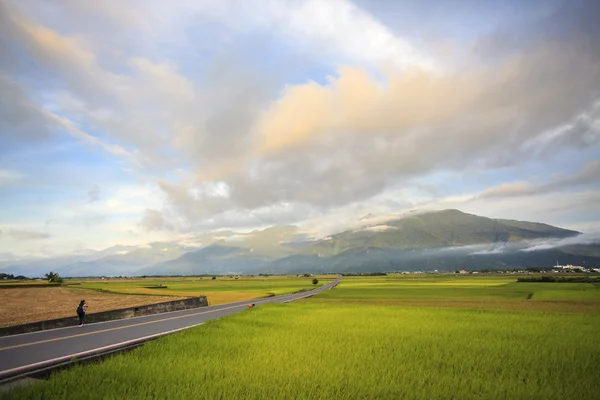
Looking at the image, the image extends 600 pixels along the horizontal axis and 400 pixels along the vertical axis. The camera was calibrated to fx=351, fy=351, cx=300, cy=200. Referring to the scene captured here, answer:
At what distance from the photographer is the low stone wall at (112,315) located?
18717 millimetres

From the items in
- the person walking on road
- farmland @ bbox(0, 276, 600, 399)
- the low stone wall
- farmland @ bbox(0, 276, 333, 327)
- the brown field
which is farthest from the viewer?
the brown field

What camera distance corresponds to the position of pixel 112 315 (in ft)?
84.4

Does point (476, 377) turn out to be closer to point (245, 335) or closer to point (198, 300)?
point (245, 335)

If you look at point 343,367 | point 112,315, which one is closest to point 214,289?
point 112,315

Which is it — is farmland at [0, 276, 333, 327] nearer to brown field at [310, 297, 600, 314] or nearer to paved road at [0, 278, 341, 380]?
paved road at [0, 278, 341, 380]

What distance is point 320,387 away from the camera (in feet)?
30.2

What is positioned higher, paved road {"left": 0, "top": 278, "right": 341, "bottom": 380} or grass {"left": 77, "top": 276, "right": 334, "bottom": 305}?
paved road {"left": 0, "top": 278, "right": 341, "bottom": 380}

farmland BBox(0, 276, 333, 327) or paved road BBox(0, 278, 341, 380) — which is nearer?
paved road BBox(0, 278, 341, 380)

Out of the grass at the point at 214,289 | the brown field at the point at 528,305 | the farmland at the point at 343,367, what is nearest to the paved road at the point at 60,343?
the farmland at the point at 343,367

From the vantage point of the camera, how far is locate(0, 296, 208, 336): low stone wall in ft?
61.4

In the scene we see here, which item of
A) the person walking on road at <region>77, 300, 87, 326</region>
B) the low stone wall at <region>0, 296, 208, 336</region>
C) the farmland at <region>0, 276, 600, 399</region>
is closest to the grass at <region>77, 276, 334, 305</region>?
the low stone wall at <region>0, 296, 208, 336</region>

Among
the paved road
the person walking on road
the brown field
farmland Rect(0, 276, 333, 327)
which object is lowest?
the brown field

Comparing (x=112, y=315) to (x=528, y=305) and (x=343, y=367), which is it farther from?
(x=528, y=305)

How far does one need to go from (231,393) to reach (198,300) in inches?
1268
